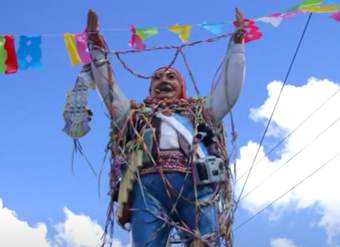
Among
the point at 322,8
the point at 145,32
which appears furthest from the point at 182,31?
the point at 322,8

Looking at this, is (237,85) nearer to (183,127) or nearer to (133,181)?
(183,127)

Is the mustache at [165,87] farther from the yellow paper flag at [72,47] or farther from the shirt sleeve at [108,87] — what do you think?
the yellow paper flag at [72,47]

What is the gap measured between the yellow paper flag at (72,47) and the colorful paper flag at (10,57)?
37 centimetres

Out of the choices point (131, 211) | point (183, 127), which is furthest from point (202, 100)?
point (131, 211)

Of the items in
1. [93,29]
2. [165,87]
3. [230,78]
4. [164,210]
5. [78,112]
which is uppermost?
[93,29]

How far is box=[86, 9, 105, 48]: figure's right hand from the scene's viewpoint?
3416 millimetres

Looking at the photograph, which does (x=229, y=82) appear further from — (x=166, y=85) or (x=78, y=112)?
(x=78, y=112)

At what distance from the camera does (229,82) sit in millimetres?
3465

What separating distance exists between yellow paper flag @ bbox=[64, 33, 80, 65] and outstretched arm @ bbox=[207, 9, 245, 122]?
911 mm

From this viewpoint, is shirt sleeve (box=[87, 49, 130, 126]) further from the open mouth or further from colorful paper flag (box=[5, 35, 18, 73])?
colorful paper flag (box=[5, 35, 18, 73])

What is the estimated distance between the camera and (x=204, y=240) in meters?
3.18

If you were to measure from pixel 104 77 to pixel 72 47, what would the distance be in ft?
1.65

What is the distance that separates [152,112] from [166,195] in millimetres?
502

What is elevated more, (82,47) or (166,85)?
(82,47)
